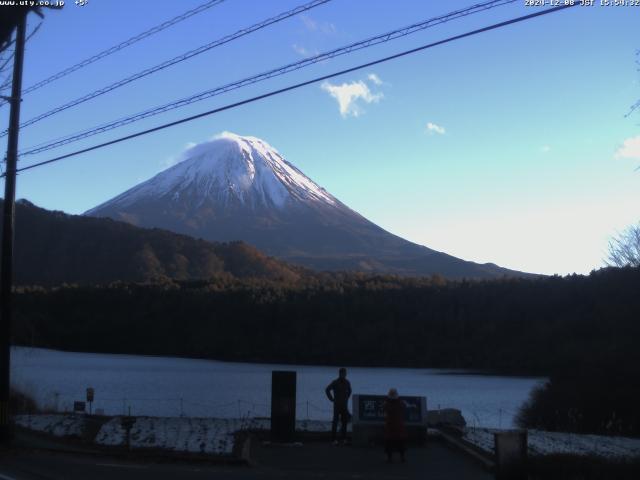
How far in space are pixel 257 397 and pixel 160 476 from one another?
26486mm

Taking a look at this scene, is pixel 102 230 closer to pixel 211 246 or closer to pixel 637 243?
pixel 211 246

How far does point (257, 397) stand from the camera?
129 feet

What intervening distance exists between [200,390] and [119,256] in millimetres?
87818

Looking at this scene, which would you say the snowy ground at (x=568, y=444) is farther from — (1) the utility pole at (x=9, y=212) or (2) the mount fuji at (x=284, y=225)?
(2) the mount fuji at (x=284, y=225)


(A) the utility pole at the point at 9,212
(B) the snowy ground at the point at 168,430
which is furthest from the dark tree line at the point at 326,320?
(A) the utility pole at the point at 9,212

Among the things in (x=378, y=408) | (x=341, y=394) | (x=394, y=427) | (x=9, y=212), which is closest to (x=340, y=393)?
(x=341, y=394)

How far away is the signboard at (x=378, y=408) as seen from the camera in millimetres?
16250

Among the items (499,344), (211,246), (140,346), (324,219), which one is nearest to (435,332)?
(499,344)

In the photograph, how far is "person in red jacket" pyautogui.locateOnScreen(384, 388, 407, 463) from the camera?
14352 mm

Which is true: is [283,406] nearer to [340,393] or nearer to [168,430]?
[340,393]

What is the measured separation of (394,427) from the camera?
47.3ft

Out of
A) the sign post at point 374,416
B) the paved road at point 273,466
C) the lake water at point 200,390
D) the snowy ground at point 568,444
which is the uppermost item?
the sign post at point 374,416

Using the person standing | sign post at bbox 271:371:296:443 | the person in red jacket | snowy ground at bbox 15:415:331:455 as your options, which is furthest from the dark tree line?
the person in red jacket

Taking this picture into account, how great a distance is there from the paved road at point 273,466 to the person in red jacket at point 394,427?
0.27m
